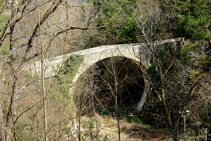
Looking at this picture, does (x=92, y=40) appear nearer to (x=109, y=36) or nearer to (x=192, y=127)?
(x=109, y=36)

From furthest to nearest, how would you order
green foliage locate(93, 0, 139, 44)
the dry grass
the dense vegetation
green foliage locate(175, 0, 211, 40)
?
green foliage locate(93, 0, 139, 44) → the dry grass → green foliage locate(175, 0, 211, 40) → the dense vegetation

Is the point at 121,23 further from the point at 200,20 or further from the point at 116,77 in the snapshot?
the point at 116,77

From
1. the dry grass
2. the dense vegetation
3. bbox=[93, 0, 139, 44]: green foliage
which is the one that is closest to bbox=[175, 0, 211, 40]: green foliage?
the dense vegetation

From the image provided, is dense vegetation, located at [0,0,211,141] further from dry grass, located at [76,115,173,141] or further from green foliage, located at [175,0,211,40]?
dry grass, located at [76,115,173,141]

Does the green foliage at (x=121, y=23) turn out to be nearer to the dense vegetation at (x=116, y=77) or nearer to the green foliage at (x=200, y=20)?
the dense vegetation at (x=116, y=77)

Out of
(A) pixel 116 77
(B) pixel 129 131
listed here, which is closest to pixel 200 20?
(A) pixel 116 77

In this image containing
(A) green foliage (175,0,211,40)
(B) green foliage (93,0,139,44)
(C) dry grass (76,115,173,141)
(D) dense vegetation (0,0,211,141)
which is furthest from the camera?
(B) green foliage (93,0,139,44)

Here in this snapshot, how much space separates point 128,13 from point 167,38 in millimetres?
3374

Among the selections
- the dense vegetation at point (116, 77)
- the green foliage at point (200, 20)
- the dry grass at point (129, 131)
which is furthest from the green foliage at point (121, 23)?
the dry grass at point (129, 131)

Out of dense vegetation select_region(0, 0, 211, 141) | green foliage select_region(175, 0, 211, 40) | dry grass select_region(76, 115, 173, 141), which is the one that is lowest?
dry grass select_region(76, 115, 173, 141)

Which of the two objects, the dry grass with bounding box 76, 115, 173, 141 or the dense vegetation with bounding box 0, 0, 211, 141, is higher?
the dense vegetation with bounding box 0, 0, 211, 141

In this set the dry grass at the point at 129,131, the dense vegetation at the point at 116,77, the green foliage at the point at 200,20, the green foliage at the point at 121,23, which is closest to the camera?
the dense vegetation at the point at 116,77

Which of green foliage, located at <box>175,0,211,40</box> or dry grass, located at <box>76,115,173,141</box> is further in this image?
dry grass, located at <box>76,115,173,141</box>

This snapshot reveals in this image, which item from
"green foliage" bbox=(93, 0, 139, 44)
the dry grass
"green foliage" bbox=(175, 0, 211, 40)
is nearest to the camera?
"green foliage" bbox=(175, 0, 211, 40)
